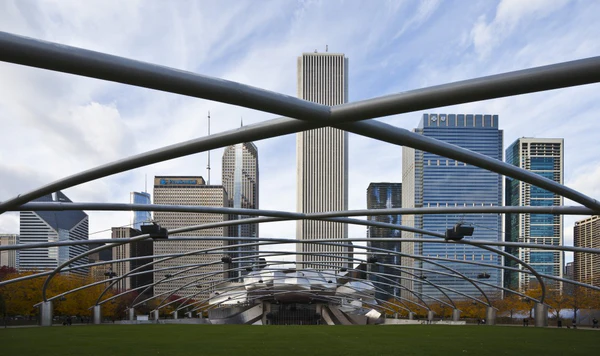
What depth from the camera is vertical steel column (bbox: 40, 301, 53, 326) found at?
43.3 m

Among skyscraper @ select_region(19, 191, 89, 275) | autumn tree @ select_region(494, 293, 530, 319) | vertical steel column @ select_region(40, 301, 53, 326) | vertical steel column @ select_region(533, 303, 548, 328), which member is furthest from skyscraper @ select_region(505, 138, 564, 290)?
vertical steel column @ select_region(40, 301, 53, 326)

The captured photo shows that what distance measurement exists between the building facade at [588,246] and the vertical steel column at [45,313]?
128033 millimetres

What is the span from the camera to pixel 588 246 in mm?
155125

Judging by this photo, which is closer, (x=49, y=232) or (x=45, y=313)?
(x=45, y=313)

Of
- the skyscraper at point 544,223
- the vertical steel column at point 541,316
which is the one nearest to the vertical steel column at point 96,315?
the vertical steel column at point 541,316

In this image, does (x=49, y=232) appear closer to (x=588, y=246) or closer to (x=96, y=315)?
(x=96, y=315)

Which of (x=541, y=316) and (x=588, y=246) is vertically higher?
(x=541, y=316)

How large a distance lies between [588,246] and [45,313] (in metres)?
155

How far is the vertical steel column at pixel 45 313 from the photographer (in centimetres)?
4327

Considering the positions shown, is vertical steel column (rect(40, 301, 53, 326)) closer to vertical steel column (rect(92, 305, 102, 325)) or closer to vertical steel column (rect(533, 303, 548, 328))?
vertical steel column (rect(92, 305, 102, 325))

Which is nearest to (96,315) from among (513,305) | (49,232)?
(513,305)

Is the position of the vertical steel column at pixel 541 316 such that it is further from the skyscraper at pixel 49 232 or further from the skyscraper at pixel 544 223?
the skyscraper at pixel 49 232

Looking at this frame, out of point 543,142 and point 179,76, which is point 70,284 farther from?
point 543,142

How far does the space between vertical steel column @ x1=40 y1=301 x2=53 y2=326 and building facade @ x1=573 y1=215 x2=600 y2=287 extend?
128033 mm
